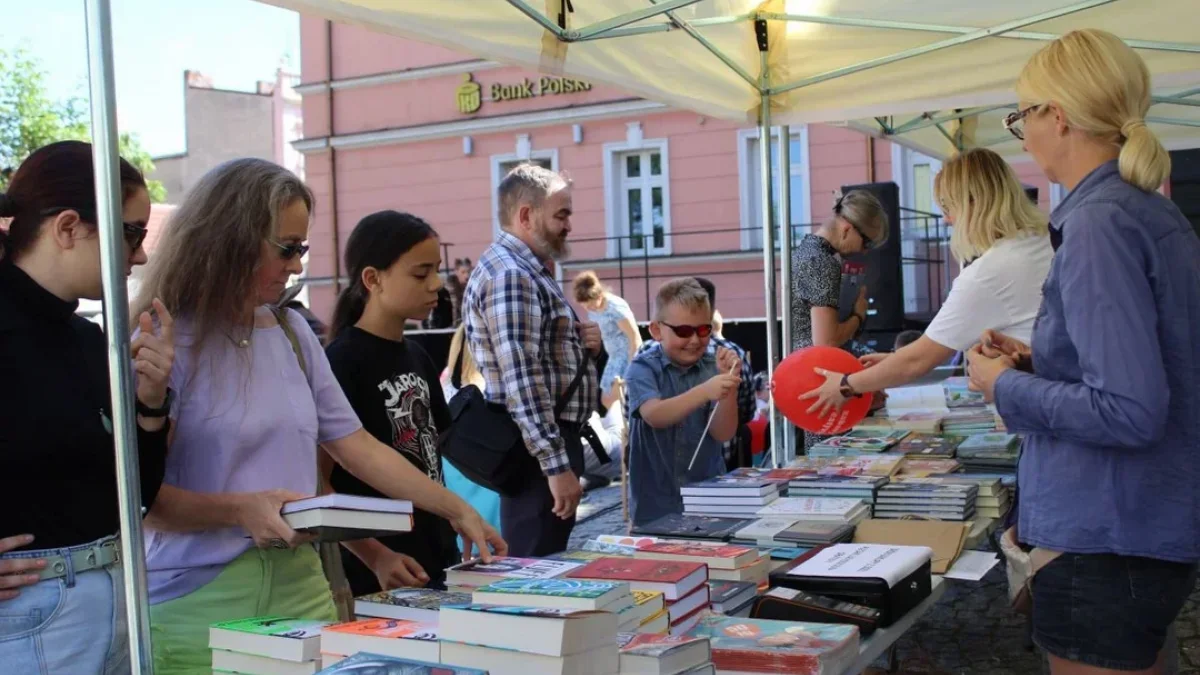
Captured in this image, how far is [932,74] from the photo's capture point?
4234 mm

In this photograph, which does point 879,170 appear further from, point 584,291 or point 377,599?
point 377,599

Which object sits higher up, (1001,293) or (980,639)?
(1001,293)

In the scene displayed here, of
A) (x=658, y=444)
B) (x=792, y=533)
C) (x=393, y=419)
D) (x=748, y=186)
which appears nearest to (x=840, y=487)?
(x=792, y=533)

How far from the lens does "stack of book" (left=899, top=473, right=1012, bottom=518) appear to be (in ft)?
9.60

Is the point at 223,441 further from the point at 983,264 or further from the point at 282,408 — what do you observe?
the point at 983,264

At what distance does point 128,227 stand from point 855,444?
271cm

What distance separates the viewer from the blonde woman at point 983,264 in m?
2.79

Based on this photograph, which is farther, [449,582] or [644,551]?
[644,551]

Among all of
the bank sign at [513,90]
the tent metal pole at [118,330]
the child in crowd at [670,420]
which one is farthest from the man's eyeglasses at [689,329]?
the bank sign at [513,90]

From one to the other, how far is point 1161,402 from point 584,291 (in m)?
6.56

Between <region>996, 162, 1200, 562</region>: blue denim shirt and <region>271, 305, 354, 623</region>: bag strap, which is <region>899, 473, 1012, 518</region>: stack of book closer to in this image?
<region>996, 162, 1200, 562</region>: blue denim shirt

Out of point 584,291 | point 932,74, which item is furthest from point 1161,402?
point 584,291

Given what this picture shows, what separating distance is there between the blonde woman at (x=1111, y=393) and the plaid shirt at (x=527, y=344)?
1601mm

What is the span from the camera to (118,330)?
4.99 ft
